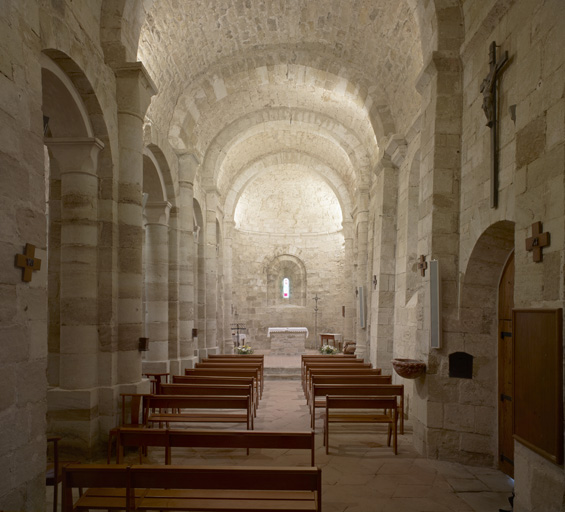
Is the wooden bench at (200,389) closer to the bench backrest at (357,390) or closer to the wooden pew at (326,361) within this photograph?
the bench backrest at (357,390)

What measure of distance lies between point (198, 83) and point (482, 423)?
9.48 meters

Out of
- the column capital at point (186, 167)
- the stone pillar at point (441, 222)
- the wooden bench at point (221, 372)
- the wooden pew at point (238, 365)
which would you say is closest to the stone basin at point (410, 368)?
the stone pillar at point (441, 222)

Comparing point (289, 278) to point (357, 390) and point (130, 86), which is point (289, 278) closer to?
point (357, 390)

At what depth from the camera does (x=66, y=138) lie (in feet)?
20.7

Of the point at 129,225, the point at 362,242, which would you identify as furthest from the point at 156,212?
the point at 362,242

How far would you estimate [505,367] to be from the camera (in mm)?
5859

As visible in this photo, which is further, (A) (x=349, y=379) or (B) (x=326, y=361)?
(B) (x=326, y=361)

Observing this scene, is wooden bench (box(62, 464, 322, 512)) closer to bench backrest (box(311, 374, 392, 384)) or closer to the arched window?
bench backrest (box(311, 374, 392, 384))

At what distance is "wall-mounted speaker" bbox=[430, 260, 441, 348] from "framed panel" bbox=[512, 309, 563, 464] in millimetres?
1729

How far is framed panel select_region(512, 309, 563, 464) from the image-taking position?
3.69m

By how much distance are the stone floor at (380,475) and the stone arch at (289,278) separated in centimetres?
1477

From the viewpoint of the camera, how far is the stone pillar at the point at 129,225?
6875 millimetres

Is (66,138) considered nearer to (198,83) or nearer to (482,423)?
(198,83)

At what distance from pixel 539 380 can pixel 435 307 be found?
2.31 m
